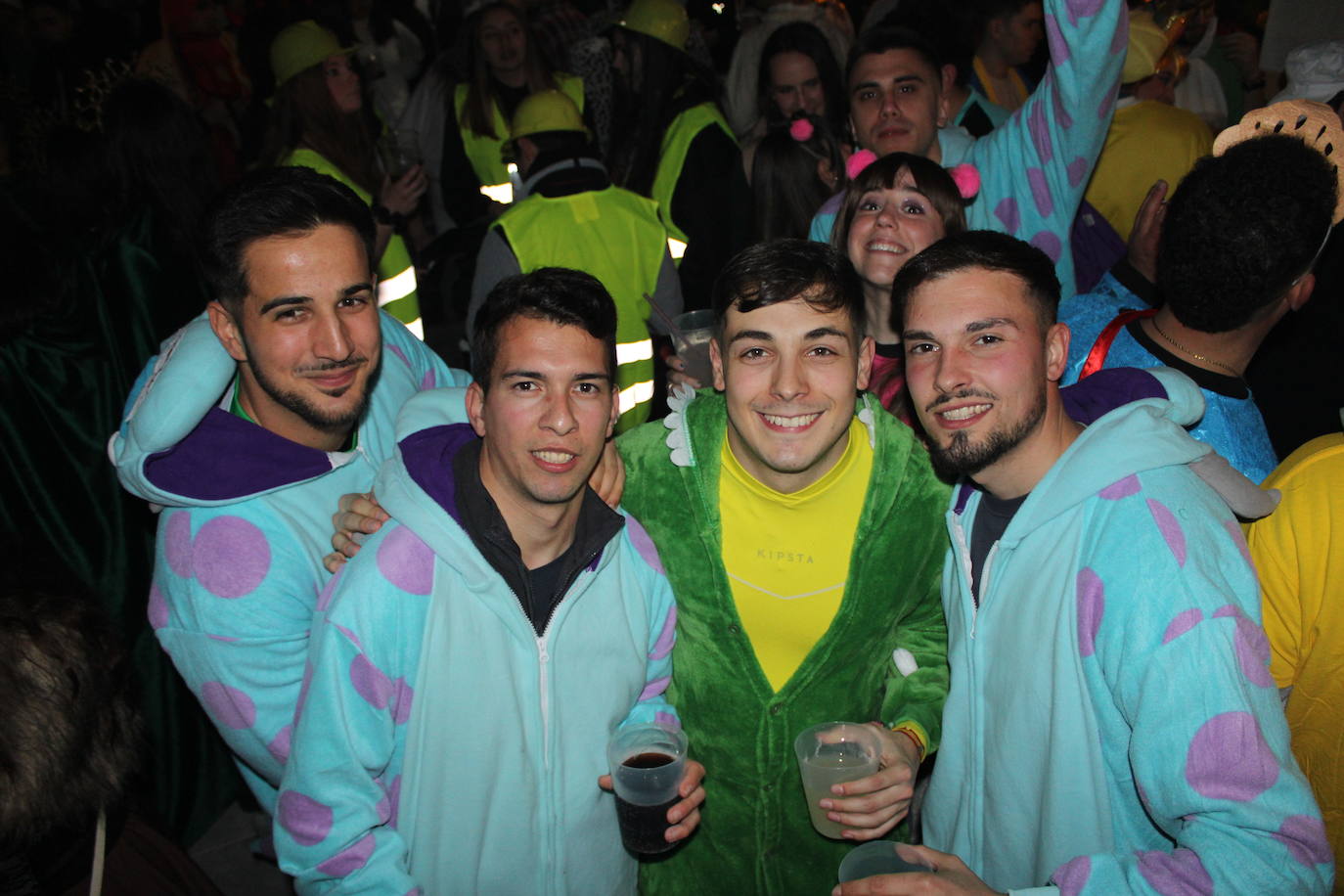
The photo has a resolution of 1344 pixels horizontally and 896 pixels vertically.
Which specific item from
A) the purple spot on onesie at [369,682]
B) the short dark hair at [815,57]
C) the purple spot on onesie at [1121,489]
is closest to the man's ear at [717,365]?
the purple spot on onesie at [1121,489]

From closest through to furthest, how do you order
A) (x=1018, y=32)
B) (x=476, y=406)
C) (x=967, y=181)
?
(x=476, y=406) → (x=967, y=181) → (x=1018, y=32)

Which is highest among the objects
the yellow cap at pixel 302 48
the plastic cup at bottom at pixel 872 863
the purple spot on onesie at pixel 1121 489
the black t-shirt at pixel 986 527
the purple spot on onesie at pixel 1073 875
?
the yellow cap at pixel 302 48

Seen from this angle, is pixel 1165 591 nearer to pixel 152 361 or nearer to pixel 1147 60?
pixel 152 361

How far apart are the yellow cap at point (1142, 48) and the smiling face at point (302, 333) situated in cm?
352

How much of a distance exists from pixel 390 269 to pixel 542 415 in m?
2.71

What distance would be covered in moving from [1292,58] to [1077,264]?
138cm

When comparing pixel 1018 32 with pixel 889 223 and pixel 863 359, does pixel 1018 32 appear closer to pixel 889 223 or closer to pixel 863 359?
pixel 889 223

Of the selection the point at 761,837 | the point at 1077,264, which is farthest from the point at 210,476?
the point at 1077,264

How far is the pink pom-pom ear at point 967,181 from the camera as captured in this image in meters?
3.27

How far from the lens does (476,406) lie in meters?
2.17

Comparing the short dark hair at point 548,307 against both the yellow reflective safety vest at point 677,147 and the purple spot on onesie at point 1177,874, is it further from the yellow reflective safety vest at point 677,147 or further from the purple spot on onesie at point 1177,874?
the yellow reflective safety vest at point 677,147

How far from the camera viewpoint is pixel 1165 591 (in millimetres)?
1673

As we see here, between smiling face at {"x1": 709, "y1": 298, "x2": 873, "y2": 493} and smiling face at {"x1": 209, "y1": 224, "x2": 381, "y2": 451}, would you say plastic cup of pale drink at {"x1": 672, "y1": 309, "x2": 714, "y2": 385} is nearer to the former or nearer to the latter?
smiling face at {"x1": 709, "y1": 298, "x2": 873, "y2": 493}

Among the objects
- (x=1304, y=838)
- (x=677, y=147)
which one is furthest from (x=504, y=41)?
(x=1304, y=838)
